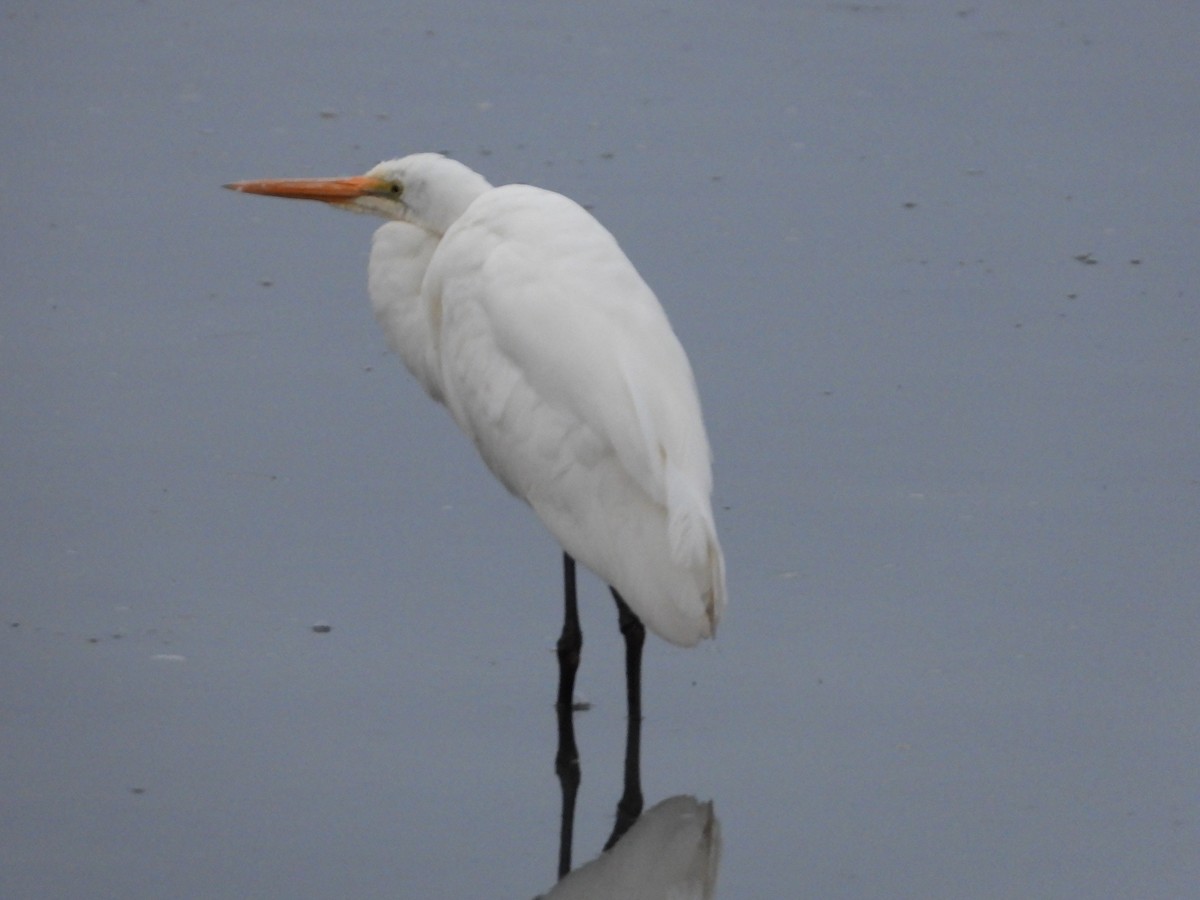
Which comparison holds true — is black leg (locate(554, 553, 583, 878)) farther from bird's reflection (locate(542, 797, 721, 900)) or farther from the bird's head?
the bird's head

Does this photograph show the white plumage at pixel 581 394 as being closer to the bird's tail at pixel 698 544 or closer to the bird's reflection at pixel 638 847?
the bird's tail at pixel 698 544

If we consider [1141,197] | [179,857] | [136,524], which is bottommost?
[179,857]

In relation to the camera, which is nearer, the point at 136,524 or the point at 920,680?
the point at 920,680

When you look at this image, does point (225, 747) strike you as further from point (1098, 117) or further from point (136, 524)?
point (1098, 117)

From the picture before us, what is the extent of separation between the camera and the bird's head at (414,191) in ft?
14.5

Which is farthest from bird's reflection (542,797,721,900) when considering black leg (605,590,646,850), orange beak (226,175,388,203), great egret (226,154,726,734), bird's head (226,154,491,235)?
orange beak (226,175,388,203)

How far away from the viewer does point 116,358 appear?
17.6 feet

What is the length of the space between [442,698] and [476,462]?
1.10 m

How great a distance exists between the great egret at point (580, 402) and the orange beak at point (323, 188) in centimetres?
33

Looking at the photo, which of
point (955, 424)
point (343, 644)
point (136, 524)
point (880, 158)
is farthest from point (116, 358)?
point (880, 158)

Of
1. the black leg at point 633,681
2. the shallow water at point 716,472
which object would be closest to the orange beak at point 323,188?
the shallow water at point 716,472

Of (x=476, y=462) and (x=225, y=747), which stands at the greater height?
(x=476, y=462)

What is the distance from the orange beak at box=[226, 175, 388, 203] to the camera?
4.55 meters

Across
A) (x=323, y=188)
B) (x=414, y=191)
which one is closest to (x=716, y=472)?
(x=414, y=191)
